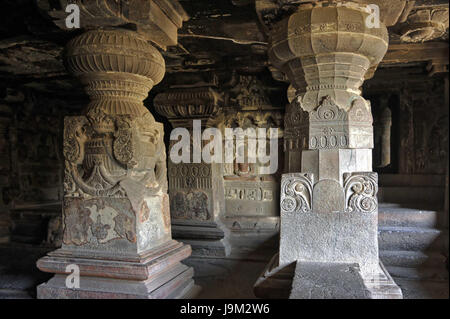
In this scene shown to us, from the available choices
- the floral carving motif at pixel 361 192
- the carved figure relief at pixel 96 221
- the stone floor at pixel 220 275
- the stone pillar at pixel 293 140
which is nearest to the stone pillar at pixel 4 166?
the stone floor at pixel 220 275

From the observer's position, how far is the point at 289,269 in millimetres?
2990

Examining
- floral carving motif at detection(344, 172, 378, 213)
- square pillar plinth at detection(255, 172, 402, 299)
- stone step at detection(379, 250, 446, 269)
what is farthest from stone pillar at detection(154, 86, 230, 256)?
floral carving motif at detection(344, 172, 378, 213)

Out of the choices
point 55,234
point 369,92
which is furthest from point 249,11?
point 55,234

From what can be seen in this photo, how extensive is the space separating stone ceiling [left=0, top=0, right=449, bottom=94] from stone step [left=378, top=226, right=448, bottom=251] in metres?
2.76

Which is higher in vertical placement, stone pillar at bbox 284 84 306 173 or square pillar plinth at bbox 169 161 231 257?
stone pillar at bbox 284 84 306 173

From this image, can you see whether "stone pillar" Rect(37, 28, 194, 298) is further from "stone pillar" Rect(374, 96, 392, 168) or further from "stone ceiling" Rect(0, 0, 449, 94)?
"stone pillar" Rect(374, 96, 392, 168)

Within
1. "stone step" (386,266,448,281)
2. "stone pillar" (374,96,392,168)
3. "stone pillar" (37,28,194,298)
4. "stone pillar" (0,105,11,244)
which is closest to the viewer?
"stone pillar" (37,28,194,298)

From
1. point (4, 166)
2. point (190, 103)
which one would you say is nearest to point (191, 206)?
→ point (190, 103)

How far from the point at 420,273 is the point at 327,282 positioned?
331cm

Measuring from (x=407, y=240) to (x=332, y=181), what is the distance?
340 centimetres

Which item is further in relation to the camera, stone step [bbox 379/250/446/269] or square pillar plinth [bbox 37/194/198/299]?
stone step [bbox 379/250/446/269]

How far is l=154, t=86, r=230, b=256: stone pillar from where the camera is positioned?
6.42 meters

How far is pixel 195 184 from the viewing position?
673 centimetres

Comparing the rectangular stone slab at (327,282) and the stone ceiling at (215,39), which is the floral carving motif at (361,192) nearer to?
the rectangular stone slab at (327,282)
